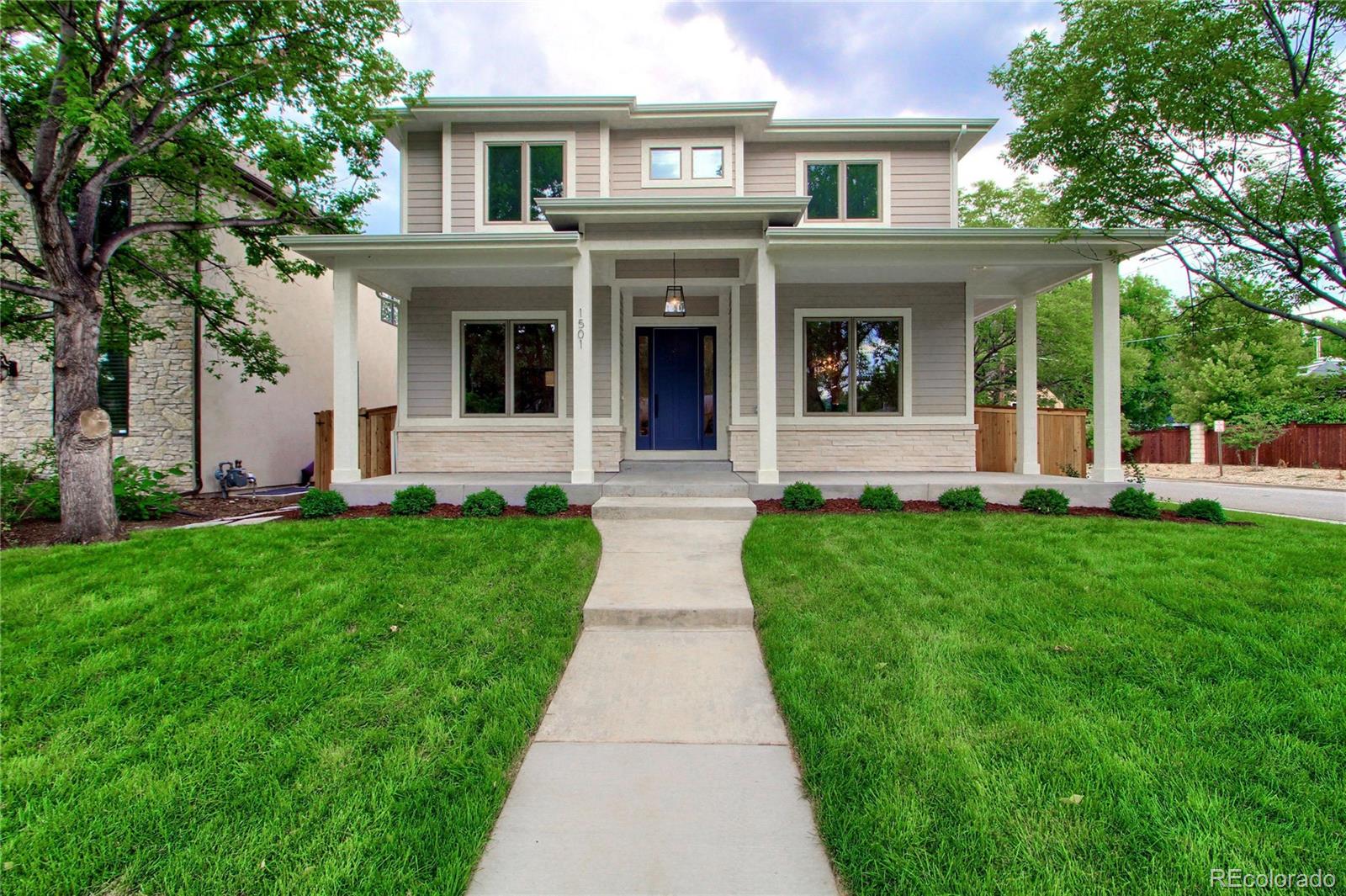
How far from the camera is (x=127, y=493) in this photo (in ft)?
23.6

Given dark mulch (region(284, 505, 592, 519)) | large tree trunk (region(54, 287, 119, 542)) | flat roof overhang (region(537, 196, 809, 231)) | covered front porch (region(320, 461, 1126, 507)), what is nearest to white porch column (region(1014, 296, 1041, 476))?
covered front porch (region(320, 461, 1126, 507))

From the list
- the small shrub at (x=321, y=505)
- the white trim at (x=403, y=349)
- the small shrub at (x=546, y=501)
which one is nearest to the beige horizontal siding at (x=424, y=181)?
the white trim at (x=403, y=349)

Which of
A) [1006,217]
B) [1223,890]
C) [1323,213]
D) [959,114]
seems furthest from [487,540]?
[1006,217]

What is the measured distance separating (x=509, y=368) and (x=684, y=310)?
294 centimetres

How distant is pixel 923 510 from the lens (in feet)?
22.2

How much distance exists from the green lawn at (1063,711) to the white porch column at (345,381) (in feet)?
18.6

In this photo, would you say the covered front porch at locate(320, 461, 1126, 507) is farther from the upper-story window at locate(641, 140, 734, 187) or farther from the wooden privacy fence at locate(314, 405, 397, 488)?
the upper-story window at locate(641, 140, 734, 187)

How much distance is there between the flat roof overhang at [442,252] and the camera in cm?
729

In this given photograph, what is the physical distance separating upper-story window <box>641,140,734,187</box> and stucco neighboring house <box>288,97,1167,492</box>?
0.03 metres

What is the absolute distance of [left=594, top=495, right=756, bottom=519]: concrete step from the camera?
6.42 m

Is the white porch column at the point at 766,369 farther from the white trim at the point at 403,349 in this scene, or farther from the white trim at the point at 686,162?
the white trim at the point at 403,349

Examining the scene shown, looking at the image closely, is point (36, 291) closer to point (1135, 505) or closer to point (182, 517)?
point (182, 517)

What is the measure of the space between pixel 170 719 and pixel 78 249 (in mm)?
6525

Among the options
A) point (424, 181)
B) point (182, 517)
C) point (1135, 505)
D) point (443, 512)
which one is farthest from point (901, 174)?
point (182, 517)
